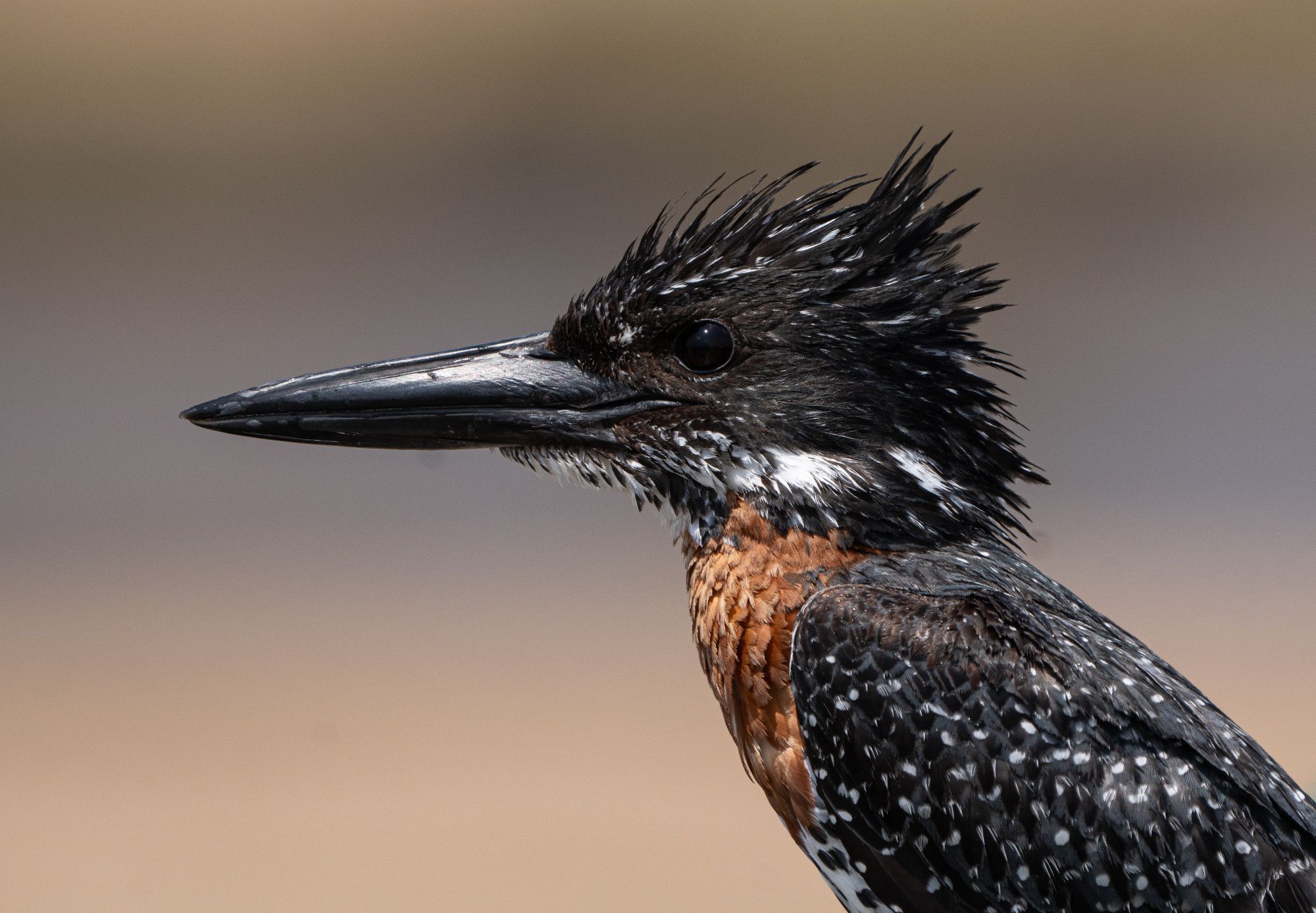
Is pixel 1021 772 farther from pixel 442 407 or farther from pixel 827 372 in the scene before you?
pixel 442 407

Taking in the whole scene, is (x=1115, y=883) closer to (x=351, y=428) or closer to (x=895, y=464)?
(x=895, y=464)

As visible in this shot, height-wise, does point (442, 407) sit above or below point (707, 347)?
above

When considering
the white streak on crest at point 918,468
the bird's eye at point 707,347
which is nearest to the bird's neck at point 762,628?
the white streak on crest at point 918,468

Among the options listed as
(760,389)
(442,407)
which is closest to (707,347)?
(760,389)

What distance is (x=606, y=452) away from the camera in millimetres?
3775

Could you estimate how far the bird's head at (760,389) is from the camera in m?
3.55

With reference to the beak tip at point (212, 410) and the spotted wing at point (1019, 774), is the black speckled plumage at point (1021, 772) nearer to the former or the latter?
the spotted wing at point (1019, 774)

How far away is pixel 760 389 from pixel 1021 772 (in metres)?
1.16

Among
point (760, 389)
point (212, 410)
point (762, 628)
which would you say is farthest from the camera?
point (212, 410)

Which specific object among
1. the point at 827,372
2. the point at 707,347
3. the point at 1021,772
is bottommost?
the point at 1021,772

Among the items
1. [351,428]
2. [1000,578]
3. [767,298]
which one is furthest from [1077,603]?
[351,428]

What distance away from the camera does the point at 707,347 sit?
3.66 metres

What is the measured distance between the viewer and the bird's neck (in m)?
3.40

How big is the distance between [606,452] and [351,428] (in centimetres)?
71
